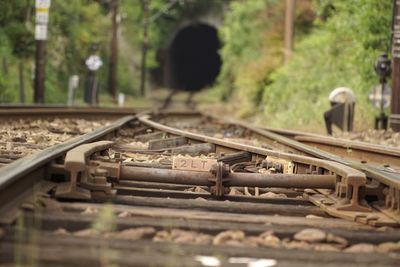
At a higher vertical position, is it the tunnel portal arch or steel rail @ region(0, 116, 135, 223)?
the tunnel portal arch

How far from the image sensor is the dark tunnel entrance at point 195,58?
6462 centimetres

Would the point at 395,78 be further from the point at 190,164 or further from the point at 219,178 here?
the point at 219,178

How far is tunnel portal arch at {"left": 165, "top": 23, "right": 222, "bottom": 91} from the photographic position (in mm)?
63312

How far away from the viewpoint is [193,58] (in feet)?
234

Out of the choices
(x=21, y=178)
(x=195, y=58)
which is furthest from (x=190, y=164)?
(x=195, y=58)

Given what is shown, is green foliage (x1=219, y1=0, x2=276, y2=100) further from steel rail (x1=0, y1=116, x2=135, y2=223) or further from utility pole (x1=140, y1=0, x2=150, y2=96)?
steel rail (x1=0, y1=116, x2=135, y2=223)

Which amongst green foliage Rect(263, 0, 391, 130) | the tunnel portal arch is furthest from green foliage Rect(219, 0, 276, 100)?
the tunnel portal arch

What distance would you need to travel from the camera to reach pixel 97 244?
348 centimetres

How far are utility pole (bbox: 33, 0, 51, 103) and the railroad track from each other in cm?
1576

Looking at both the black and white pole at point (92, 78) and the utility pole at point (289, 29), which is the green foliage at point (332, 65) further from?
the black and white pole at point (92, 78)

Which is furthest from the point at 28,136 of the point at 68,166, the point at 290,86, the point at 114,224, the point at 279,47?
the point at 279,47

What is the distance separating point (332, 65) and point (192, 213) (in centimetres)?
2068

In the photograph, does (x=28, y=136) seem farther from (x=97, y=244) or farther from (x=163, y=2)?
(x=163, y=2)

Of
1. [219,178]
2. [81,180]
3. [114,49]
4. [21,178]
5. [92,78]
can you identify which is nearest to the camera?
[21,178]
